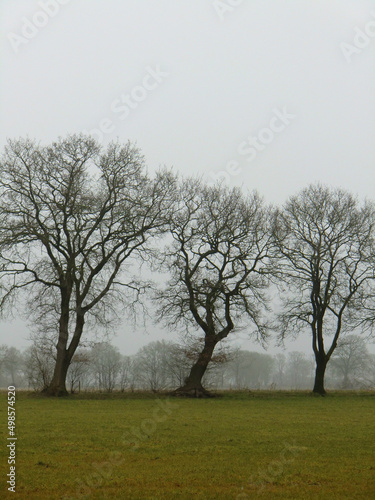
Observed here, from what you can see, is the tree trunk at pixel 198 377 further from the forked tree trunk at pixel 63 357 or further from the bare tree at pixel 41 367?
the bare tree at pixel 41 367

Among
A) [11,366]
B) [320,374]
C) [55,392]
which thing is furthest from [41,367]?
[11,366]

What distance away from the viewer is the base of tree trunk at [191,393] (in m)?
32.7

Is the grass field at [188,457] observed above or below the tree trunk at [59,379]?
below

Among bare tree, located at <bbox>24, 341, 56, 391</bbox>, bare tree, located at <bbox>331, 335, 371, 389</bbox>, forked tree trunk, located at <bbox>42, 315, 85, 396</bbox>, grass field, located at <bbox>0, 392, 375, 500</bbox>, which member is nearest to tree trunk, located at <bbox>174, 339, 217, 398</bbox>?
forked tree trunk, located at <bbox>42, 315, 85, 396</bbox>

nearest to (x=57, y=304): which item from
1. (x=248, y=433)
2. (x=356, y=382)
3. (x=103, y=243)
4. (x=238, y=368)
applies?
(x=103, y=243)

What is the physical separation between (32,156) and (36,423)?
1878 cm

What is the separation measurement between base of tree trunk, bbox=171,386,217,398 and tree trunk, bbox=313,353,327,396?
8379mm

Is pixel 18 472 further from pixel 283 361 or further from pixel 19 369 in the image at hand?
pixel 283 361

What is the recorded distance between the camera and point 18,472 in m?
9.62

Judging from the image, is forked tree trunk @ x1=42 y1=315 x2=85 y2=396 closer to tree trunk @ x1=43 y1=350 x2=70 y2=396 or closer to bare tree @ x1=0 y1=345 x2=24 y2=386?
tree trunk @ x1=43 y1=350 x2=70 y2=396

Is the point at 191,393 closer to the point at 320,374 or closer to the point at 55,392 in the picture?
the point at 55,392

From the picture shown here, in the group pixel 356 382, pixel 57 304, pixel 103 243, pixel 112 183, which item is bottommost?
pixel 356 382

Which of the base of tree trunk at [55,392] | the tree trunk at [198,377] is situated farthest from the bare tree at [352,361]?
the base of tree trunk at [55,392]

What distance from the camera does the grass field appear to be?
28.8ft
